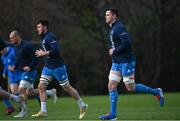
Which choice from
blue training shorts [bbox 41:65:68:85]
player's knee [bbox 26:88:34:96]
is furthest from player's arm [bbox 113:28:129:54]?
player's knee [bbox 26:88:34:96]

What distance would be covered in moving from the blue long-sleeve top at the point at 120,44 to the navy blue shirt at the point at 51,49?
184cm

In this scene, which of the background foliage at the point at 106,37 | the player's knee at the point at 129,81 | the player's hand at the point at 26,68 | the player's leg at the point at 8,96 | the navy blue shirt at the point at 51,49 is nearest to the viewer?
the player's knee at the point at 129,81

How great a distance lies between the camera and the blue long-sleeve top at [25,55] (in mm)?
19562

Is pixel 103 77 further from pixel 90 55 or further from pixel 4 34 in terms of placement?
pixel 4 34

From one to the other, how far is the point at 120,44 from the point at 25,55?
4105 mm

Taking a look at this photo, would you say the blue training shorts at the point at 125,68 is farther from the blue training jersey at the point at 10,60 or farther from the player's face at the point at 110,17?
the blue training jersey at the point at 10,60

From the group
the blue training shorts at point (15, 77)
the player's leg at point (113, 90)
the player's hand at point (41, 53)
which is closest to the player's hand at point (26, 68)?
the player's hand at point (41, 53)

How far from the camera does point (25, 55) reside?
19.7 metres

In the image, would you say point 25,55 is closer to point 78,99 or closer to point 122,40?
point 78,99

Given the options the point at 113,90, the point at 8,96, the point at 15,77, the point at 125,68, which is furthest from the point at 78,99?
the point at 15,77

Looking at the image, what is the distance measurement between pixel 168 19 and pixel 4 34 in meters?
12.4

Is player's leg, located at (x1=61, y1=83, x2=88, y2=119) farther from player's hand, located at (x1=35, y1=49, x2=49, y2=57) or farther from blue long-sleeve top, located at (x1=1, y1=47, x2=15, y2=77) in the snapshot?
blue long-sleeve top, located at (x1=1, y1=47, x2=15, y2=77)

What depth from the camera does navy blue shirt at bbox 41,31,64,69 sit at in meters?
17.7

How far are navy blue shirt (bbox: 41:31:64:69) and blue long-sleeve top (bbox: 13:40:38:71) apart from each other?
1.58 m
